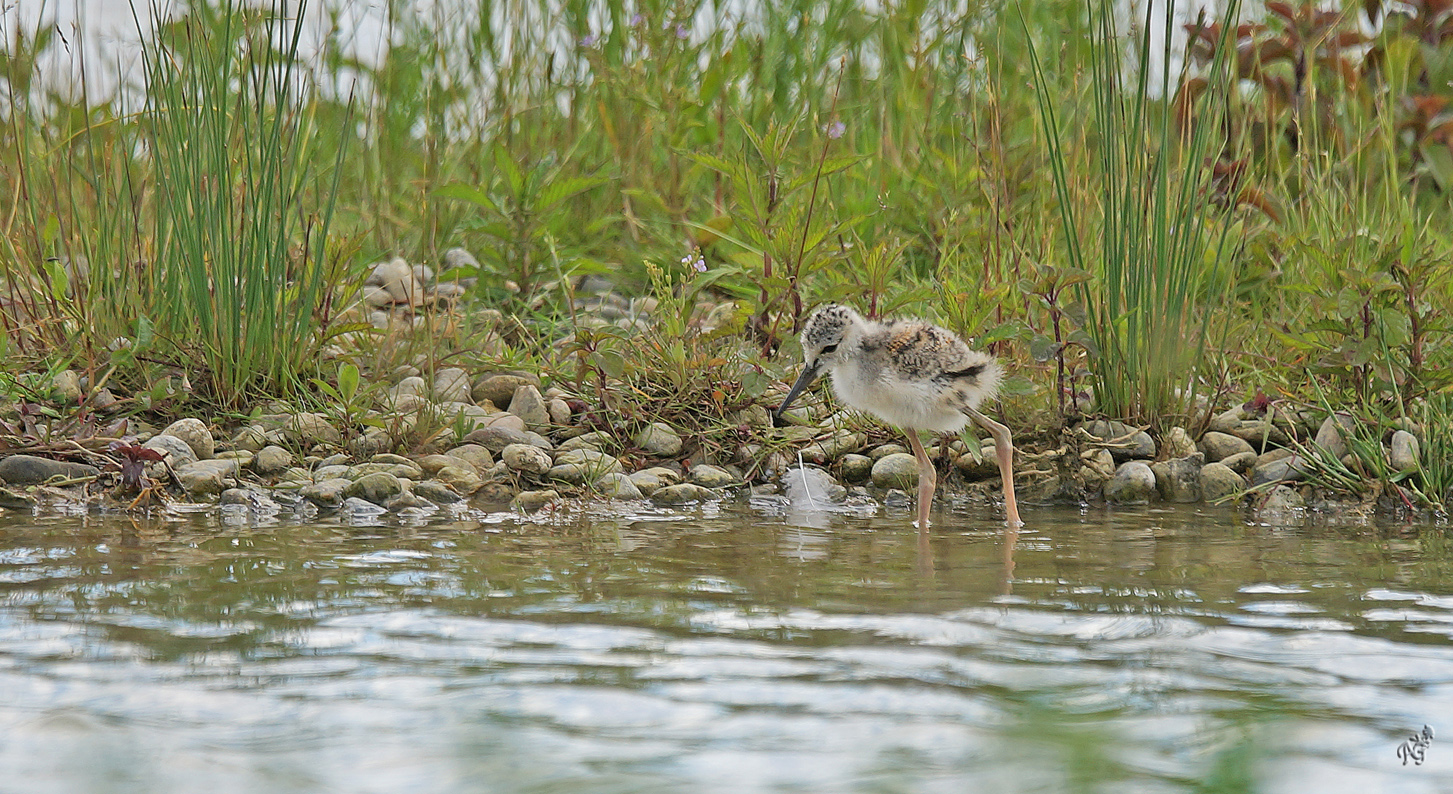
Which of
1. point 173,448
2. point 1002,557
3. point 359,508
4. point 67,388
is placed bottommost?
point 1002,557

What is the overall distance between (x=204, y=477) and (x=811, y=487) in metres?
2.21

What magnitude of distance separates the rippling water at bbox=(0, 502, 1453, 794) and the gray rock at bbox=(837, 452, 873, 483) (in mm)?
1149

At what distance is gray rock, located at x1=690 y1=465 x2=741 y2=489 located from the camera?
509 centimetres

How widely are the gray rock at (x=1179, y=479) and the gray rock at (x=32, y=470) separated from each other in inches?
154

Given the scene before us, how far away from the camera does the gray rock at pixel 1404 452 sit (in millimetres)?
4695

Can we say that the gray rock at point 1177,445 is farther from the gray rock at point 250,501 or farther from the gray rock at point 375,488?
the gray rock at point 250,501

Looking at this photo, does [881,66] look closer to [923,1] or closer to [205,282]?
[923,1]

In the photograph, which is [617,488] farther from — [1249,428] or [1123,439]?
[1249,428]

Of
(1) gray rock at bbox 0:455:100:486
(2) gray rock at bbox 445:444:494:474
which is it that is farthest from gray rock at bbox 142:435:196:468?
(2) gray rock at bbox 445:444:494:474

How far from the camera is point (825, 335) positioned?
4672 mm

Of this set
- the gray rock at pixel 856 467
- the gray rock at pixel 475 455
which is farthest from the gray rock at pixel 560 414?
the gray rock at pixel 856 467

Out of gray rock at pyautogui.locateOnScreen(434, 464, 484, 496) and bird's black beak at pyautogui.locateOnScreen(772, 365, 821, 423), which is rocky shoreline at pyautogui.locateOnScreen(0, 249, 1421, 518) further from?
bird's black beak at pyautogui.locateOnScreen(772, 365, 821, 423)

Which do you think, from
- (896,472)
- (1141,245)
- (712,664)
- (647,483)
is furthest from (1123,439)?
(712,664)

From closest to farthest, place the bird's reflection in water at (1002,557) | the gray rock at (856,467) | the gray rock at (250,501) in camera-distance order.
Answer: the bird's reflection in water at (1002,557) < the gray rock at (250,501) < the gray rock at (856,467)
